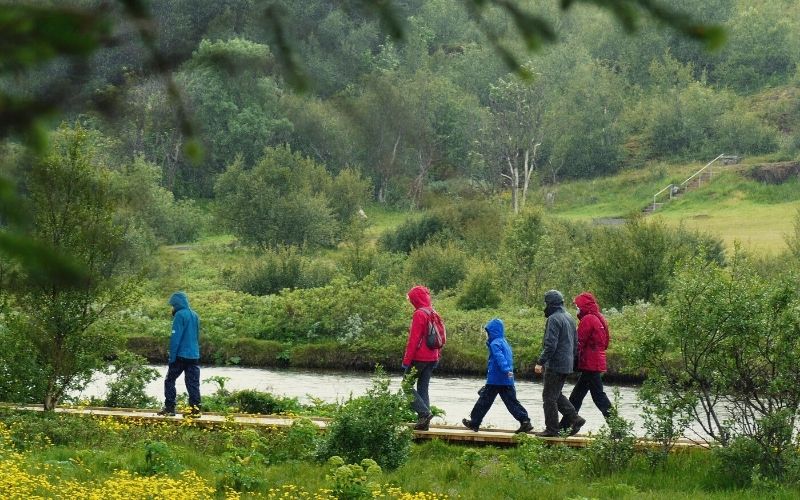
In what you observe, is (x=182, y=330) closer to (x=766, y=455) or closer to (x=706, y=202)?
(x=766, y=455)

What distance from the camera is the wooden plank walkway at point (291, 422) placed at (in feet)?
52.0

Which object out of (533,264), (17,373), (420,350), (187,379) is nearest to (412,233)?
(533,264)

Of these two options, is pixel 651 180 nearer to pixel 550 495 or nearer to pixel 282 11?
pixel 550 495

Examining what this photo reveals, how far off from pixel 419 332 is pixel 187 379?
365 cm

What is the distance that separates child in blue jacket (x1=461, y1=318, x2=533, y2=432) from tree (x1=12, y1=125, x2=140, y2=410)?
15.5 feet

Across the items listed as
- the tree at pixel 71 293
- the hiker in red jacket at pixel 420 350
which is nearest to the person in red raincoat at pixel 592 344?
the hiker in red jacket at pixel 420 350

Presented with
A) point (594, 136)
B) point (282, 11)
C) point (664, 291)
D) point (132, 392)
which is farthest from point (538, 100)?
point (282, 11)

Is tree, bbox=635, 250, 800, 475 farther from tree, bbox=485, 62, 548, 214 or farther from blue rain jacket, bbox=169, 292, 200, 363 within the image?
tree, bbox=485, 62, 548, 214

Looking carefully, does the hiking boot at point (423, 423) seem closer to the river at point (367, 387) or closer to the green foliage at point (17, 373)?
the river at point (367, 387)

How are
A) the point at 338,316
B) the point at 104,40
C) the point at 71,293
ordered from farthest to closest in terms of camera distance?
the point at 338,316 < the point at 71,293 < the point at 104,40

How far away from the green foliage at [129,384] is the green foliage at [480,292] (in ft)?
71.3

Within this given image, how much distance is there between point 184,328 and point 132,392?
6.45 ft

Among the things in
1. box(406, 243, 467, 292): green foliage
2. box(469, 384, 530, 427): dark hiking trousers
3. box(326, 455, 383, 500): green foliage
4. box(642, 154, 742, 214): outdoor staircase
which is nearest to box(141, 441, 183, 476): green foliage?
box(326, 455, 383, 500): green foliage

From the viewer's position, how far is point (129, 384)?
19.1 metres
